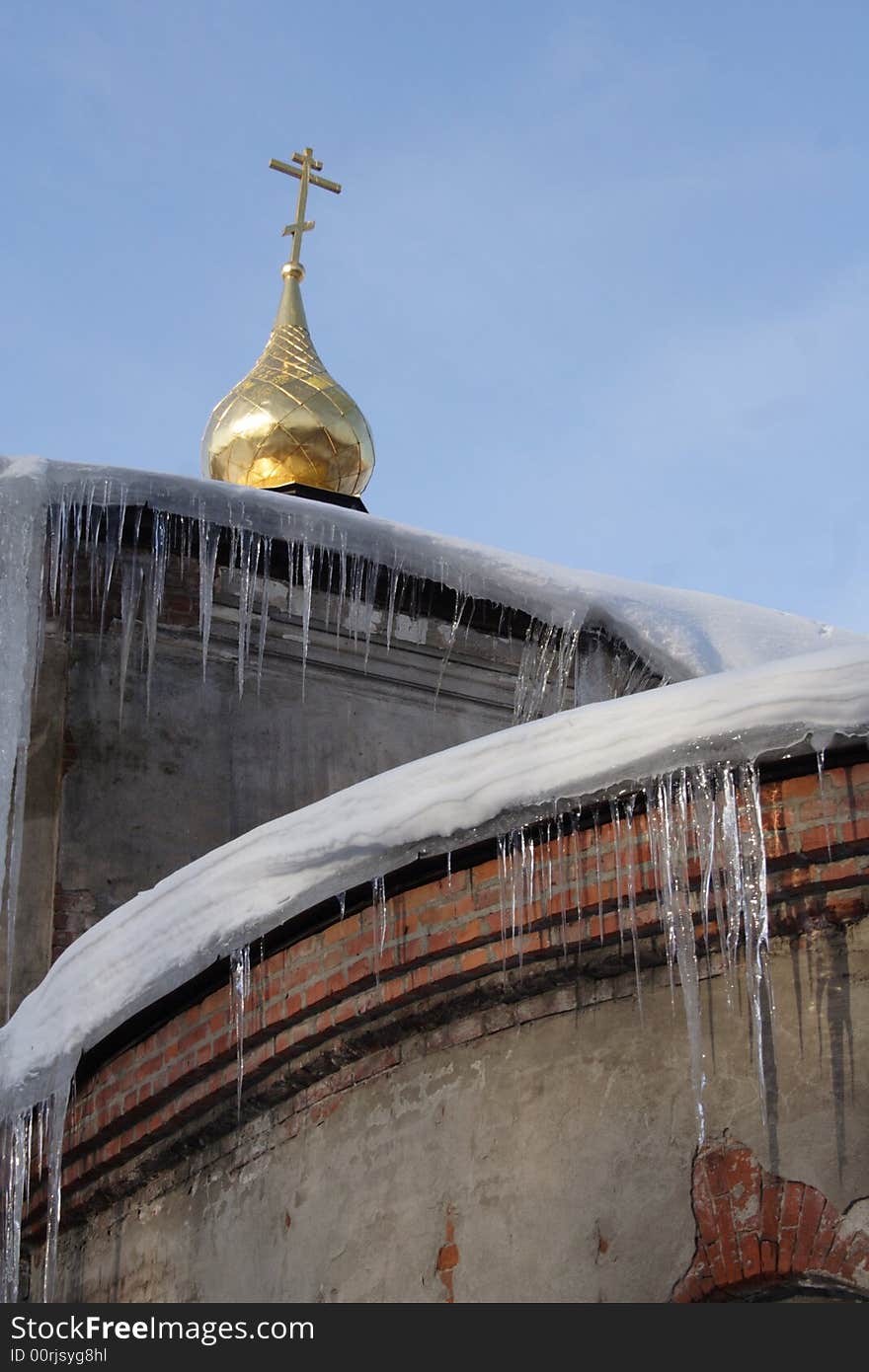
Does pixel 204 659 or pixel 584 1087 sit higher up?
pixel 204 659

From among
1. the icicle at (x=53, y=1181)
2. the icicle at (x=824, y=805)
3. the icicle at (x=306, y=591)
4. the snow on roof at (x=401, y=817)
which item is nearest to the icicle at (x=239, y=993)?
the snow on roof at (x=401, y=817)

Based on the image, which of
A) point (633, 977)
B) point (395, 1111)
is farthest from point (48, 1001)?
point (633, 977)

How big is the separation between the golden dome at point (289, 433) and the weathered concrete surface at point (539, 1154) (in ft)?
23.0

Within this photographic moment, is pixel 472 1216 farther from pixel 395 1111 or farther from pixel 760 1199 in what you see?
pixel 760 1199

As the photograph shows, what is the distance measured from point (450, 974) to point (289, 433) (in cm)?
764

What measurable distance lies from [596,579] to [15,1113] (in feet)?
12.0

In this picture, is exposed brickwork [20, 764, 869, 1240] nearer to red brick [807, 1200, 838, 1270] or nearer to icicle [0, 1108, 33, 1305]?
red brick [807, 1200, 838, 1270]

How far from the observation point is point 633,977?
17.0ft

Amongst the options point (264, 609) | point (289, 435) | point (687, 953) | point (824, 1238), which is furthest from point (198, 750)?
point (289, 435)

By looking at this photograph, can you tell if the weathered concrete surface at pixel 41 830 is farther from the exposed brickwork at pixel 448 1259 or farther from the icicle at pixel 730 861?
the icicle at pixel 730 861

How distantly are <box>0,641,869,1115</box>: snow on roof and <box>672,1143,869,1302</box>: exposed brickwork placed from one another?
1075mm

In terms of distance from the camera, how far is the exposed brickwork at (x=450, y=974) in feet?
15.8

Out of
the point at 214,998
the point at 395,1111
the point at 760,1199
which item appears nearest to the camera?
the point at 760,1199

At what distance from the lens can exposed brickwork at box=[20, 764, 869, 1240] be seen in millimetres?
4816
